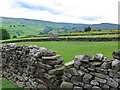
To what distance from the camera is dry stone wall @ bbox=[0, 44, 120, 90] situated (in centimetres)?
807

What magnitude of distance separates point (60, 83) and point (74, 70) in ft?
4.62

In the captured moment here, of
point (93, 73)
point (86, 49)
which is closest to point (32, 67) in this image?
point (93, 73)

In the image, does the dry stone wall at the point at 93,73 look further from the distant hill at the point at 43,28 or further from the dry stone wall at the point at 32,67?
the distant hill at the point at 43,28

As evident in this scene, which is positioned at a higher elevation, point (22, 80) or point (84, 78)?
A: point (84, 78)

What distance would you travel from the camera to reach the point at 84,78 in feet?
28.5

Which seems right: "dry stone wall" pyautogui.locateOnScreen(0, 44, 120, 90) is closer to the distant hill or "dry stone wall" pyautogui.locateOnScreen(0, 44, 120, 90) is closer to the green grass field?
the green grass field

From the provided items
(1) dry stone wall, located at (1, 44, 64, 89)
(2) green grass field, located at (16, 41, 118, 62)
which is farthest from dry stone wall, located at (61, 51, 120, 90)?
(2) green grass field, located at (16, 41, 118, 62)

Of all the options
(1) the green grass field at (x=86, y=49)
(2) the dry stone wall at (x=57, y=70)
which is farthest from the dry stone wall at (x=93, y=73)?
(1) the green grass field at (x=86, y=49)

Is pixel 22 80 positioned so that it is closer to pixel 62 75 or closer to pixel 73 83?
pixel 62 75

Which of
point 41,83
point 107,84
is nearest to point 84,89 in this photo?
point 107,84

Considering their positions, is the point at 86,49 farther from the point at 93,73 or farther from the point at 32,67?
the point at 93,73

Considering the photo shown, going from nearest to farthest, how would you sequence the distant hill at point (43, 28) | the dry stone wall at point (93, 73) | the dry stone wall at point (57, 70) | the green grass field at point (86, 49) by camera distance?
the dry stone wall at point (93, 73)
the dry stone wall at point (57, 70)
the green grass field at point (86, 49)
the distant hill at point (43, 28)

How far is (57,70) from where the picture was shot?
10.1 metres

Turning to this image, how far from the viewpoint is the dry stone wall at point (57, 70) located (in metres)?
8.07
